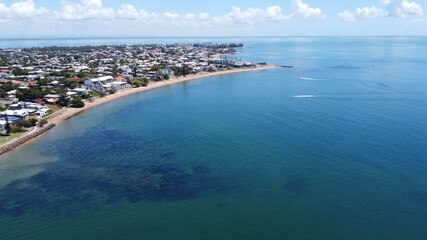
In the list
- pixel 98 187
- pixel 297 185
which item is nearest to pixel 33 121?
pixel 98 187

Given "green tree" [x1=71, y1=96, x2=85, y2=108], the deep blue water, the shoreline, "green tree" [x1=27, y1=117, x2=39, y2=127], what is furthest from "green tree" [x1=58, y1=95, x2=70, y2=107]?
"green tree" [x1=27, y1=117, x2=39, y2=127]

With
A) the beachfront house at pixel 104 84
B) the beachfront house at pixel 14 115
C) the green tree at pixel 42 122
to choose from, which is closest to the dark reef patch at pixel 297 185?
the green tree at pixel 42 122

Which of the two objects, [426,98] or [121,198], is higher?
[426,98]

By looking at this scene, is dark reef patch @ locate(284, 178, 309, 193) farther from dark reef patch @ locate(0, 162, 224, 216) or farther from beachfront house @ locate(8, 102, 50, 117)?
beachfront house @ locate(8, 102, 50, 117)

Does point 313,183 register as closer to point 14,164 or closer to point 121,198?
point 121,198

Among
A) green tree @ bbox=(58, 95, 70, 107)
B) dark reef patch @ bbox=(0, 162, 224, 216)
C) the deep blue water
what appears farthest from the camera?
green tree @ bbox=(58, 95, 70, 107)

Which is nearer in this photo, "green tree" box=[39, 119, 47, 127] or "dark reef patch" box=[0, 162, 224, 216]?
"dark reef patch" box=[0, 162, 224, 216]

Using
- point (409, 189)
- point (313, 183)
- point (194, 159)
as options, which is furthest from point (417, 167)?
point (194, 159)
